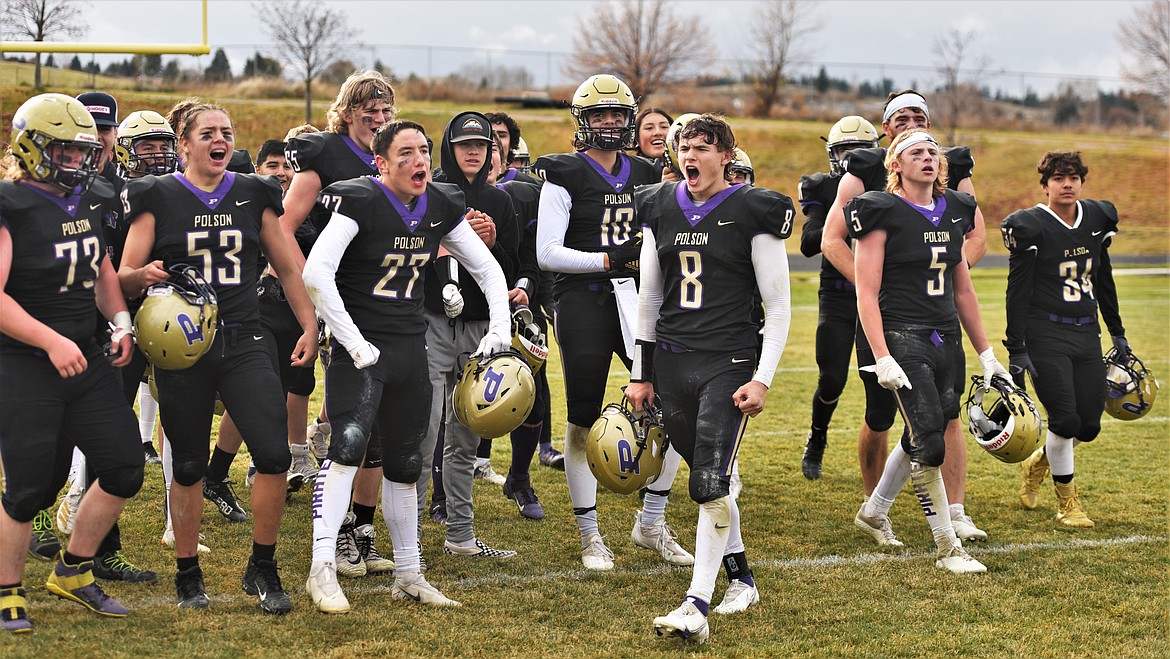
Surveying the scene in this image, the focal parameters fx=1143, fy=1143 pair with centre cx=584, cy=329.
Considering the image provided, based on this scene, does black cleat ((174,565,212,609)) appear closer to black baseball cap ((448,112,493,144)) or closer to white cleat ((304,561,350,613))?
white cleat ((304,561,350,613))

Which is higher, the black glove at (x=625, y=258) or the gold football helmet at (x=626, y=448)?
the black glove at (x=625, y=258)

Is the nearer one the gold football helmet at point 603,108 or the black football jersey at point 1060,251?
the gold football helmet at point 603,108

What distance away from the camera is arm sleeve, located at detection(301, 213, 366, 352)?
4.72 metres

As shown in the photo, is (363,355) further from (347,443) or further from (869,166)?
(869,166)

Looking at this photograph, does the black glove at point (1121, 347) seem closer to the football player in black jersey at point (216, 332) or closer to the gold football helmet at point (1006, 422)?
the gold football helmet at point (1006, 422)

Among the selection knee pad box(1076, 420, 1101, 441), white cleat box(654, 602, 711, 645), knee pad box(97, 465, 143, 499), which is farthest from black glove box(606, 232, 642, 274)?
knee pad box(1076, 420, 1101, 441)

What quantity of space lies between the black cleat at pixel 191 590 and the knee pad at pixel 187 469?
410 mm

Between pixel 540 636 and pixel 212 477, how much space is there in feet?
9.21

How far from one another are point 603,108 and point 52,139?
2637 millimetres

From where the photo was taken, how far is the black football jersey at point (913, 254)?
5.64m

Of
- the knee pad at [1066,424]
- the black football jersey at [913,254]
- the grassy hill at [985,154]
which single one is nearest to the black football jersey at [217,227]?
the black football jersey at [913,254]

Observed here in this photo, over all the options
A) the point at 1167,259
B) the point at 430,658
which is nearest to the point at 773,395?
the point at 430,658

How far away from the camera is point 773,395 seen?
11148mm

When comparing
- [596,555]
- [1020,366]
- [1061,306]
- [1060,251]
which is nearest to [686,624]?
[596,555]
